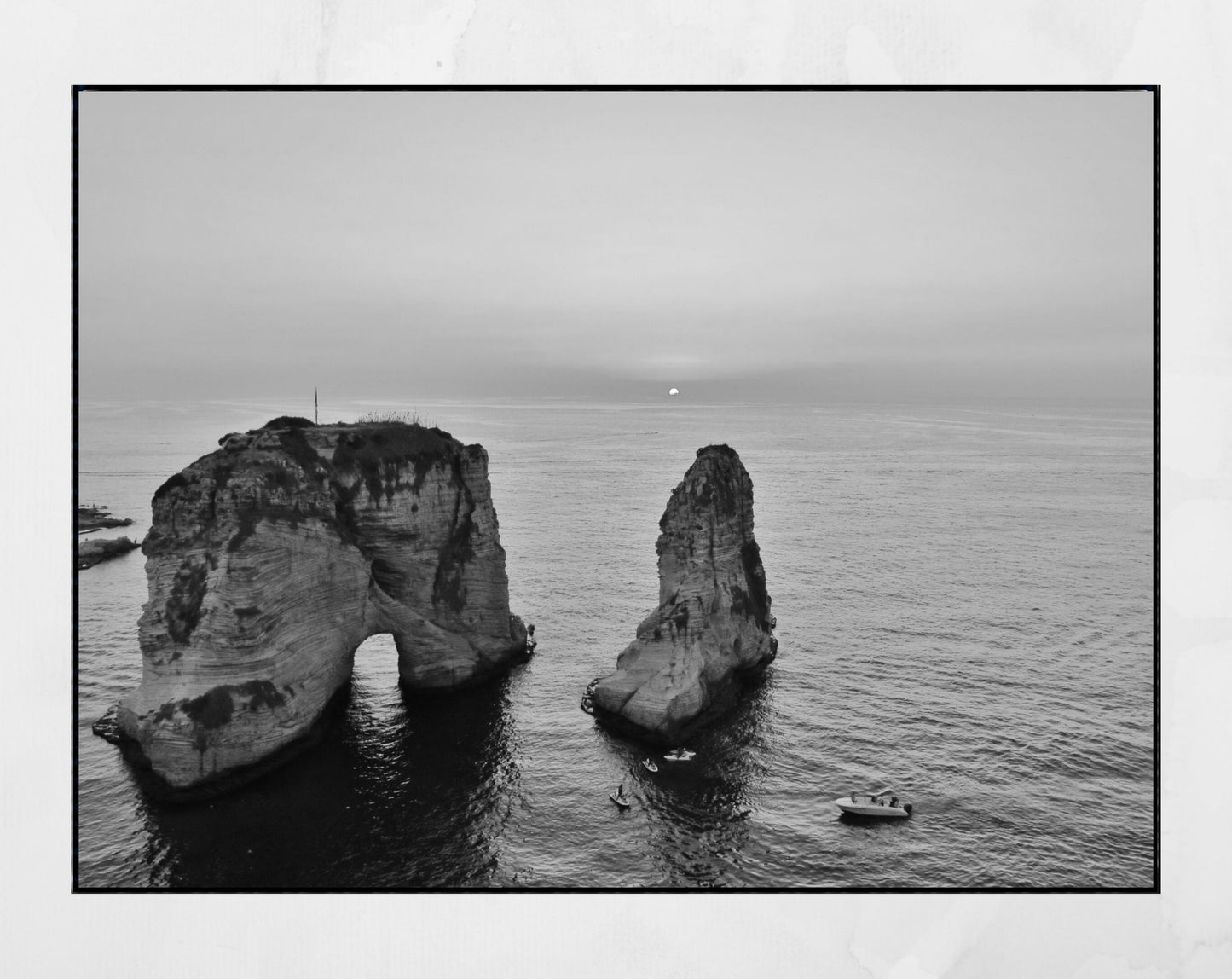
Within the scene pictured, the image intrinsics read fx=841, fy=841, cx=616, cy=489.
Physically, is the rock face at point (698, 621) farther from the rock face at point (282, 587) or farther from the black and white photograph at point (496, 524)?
the rock face at point (282, 587)

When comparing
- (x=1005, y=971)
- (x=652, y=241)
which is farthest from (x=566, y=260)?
(x=1005, y=971)

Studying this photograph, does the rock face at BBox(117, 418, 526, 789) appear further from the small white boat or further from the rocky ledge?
the small white boat

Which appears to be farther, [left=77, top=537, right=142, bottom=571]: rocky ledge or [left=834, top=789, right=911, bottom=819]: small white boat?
[left=834, top=789, right=911, bottom=819]: small white boat

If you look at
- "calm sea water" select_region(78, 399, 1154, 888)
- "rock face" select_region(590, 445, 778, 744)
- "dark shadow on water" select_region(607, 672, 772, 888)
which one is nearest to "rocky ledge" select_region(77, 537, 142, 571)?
"calm sea water" select_region(78, 399, 1154, 888)

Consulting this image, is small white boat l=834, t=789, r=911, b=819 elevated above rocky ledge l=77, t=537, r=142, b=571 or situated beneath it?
situated beneath
